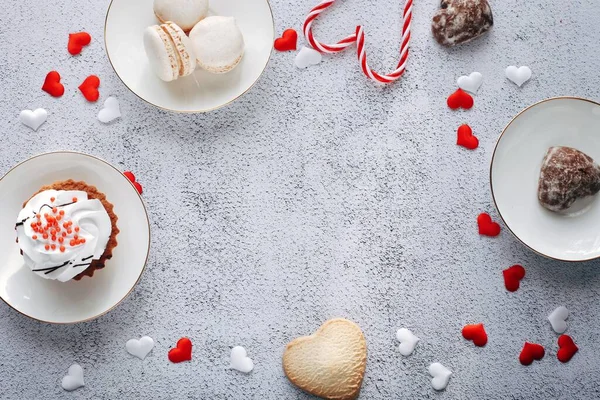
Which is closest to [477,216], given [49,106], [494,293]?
[494,293]

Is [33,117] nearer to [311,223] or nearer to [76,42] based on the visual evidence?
[76,42]

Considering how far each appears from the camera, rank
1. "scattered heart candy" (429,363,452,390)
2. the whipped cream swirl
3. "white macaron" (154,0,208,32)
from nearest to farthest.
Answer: the whipped cream swirl → "white macaron" (154,0,208,32) → "scattered heart candy" (429,363,452,390)

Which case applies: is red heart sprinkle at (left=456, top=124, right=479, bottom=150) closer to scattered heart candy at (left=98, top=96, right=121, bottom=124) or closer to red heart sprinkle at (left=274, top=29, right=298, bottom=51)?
red heart sprinkle at (left=274, top=29, right=298, bottom=51)


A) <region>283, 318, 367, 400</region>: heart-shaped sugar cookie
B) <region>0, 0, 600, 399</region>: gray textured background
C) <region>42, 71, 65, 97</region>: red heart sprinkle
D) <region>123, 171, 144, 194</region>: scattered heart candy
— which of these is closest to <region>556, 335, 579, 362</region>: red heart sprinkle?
<region>0, 0, 600, 399</region>: gray textured background

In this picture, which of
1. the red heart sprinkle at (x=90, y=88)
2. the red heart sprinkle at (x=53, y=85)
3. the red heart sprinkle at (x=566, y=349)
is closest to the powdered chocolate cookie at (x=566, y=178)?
the red heart sprinkle at (x=566, y=349)

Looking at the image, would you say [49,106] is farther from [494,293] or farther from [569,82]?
[569,82]

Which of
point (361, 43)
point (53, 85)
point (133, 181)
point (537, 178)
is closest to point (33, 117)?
point (53, 85)

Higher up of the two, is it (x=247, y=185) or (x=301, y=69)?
(x=301, y=69)
